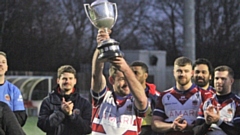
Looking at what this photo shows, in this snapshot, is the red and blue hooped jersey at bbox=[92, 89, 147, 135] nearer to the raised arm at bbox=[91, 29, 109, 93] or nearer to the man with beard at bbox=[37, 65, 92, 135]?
the raised arm at bbox=[91, 29, 109, 93]

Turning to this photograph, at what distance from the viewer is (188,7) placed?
1034 centimetres

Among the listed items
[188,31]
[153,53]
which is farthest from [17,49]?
[188,31]

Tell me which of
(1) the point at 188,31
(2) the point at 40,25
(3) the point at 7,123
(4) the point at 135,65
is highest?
(2) the point at 40,25

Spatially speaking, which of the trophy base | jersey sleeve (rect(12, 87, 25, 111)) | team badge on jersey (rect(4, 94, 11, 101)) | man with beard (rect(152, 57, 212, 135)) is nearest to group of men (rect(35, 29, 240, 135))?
man with beard (rect(152, 57, 212, 135))

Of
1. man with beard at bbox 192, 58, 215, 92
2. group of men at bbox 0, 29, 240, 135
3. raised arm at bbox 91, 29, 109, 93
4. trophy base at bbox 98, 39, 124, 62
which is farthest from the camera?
man with beard at bbox 192, 58, 215, 92

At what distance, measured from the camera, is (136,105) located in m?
4.33

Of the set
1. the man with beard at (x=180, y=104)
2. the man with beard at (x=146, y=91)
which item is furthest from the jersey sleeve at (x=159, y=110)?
the man with beard at (x=146, y=91)

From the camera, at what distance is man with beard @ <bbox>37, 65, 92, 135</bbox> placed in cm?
560

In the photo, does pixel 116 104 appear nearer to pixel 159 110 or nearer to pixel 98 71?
pixel 98 71

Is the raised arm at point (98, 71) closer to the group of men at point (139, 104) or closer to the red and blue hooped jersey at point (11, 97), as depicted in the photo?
the group of men at point (139, 104)

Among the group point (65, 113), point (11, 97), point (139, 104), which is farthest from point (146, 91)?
point (139, 104)

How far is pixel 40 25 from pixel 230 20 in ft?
46.1

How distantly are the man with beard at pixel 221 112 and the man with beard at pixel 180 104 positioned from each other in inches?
4.5

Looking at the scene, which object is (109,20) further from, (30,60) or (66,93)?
(30,60)
